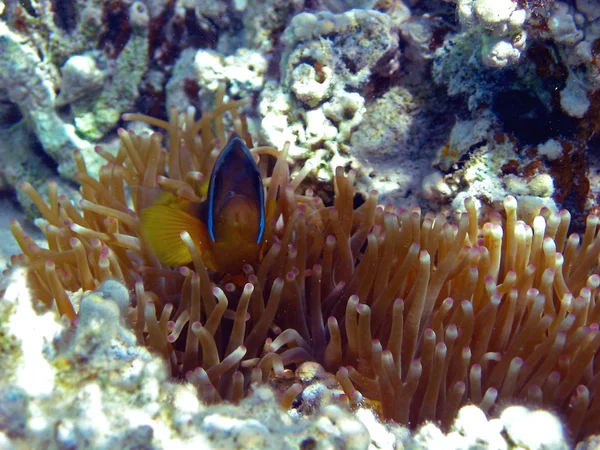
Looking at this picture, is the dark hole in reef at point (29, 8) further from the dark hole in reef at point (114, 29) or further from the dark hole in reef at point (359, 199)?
the dark hole in reef at point (359, 199)

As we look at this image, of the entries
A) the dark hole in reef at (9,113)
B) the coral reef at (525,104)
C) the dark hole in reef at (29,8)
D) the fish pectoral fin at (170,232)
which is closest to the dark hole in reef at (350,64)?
the coral reef at (525,104)

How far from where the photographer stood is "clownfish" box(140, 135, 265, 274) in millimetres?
1646

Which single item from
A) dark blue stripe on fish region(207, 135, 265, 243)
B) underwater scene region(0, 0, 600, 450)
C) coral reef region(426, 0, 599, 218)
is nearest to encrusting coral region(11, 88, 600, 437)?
underwater scene region(0, 0, 600, 450)

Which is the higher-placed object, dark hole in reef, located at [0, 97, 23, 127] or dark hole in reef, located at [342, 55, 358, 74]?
dark hole in reef, located at [342, 55, 358, 74]

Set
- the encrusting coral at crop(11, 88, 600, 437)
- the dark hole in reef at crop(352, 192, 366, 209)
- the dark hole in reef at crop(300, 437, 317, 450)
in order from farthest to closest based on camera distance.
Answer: the dark hole in reef at crop(352, 192, 366, 209), the encrusting coral at crop(11, 88, 600, 437), the dark hole in reef at crop(300, 437, 317, 450)

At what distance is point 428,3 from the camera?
109 inches

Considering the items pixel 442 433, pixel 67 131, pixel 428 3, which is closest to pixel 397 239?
pixel 442 433

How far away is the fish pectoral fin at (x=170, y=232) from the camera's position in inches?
68.4

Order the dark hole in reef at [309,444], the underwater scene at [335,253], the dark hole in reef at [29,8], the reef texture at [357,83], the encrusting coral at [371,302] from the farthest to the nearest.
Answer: the dark hole in reef at [29,8] → the reef texture at [357,83] → the encrusting coral at [371,302] → the underwater scene at [335,253] → the dark hole in reef at [309,444]

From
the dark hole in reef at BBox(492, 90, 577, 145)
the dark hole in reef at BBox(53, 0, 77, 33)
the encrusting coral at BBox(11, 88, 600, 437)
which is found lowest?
the encrusting coral at BBox(11, 88, 600, 437)

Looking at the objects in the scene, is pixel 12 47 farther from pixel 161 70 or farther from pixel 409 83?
pixel 409 83

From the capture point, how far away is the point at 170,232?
5.75 ft

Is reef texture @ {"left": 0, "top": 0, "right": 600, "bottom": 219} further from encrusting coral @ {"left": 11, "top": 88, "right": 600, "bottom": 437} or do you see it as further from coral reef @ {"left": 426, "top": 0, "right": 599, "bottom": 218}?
encrusting coral @ {"left": 11, "top": 88, "right": 600, "bottom": 437}

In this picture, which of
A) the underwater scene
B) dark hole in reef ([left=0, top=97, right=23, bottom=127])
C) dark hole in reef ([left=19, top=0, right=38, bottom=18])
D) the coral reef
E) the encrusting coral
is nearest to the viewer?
the underwater scene
